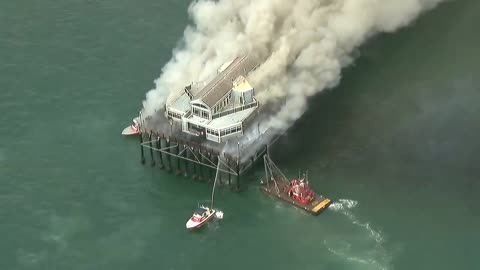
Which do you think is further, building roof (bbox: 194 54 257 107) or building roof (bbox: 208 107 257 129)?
building roof (bbox: 194 54 257 107)

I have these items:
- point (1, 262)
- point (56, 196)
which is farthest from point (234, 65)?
point (1, 262)

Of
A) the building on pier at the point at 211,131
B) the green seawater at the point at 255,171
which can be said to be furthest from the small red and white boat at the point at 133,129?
the building on pier at the point at 211,131

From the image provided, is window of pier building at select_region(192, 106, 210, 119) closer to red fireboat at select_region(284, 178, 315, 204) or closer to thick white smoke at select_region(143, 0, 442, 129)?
thick white smoke at select_region(143, 0, 442, 129)

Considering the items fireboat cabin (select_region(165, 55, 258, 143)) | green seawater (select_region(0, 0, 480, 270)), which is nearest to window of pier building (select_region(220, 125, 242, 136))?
fireboat cabin (select_region(165, 55, 258, 143))

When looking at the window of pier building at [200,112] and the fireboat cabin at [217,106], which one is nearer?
the fireboat cabin at [217,106]

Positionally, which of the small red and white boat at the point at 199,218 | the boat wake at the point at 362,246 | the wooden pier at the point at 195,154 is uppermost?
the wooden pier at the point at 195,154

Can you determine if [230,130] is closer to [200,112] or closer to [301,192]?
[200,112]

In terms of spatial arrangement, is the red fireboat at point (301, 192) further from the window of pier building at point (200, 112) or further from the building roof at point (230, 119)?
the window of pier building at point (200, 112)
